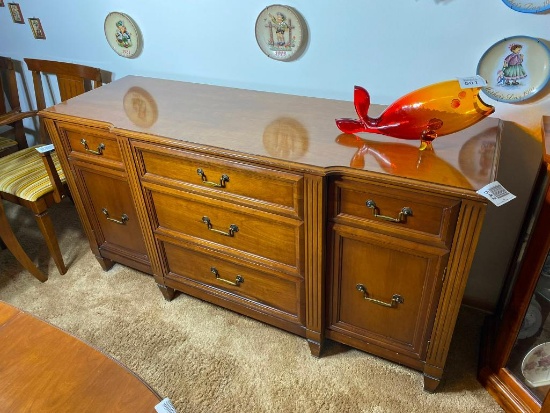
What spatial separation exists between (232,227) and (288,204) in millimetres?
253

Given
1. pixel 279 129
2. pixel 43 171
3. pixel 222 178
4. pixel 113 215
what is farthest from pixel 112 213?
pixel 279 129

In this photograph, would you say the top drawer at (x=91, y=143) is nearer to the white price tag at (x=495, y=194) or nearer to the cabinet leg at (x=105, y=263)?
the cabinet leg at (x=105, y=263)

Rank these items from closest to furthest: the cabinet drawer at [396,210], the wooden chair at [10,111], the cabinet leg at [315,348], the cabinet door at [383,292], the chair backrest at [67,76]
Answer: the cabinet drawer at [396,210] → the cabinet door at [383,292] → the cabinet leg at [315,348] → the chair backrest at [67,76] → the wooden chair at [10,111]

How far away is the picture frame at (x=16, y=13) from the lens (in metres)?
2.04

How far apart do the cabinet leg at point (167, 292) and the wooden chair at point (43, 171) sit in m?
0.54

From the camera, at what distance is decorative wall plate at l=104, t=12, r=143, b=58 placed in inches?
70.5

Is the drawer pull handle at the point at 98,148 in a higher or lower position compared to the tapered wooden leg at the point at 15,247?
higher

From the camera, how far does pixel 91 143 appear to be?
5.17 ft

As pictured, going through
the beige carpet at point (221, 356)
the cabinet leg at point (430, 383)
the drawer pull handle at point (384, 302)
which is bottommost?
the beige carpet at point (221, 356)

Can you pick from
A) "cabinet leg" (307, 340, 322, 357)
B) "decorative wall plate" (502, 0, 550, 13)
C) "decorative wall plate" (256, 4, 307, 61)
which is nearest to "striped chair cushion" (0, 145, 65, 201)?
"decorative wall plate" (256, 4, 307, 61)

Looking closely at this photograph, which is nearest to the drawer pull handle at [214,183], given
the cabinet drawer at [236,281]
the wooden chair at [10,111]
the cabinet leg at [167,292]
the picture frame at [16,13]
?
the cabinet drawer at [236,281]

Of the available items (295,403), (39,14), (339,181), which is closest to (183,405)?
(295,403)

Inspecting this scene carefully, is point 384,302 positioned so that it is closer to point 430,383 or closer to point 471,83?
point 430,383

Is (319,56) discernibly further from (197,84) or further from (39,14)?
(39,14)
